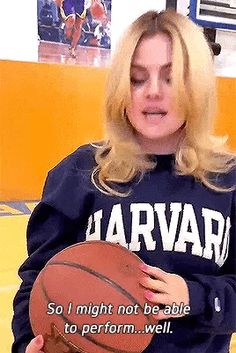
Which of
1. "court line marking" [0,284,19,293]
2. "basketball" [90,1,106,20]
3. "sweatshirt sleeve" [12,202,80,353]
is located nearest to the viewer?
"sweatshirt sleeve" [12,202,80,353]

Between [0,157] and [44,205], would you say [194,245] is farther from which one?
[0,157]

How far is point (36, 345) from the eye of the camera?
768 mm

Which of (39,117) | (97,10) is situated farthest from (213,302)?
(97,10)

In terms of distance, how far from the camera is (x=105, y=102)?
915 millimetres

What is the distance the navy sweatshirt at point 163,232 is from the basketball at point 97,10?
217 cm

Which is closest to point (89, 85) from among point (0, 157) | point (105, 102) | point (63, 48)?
point (63, 48)

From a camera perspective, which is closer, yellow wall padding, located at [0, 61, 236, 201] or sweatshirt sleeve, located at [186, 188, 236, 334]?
sweatshirt sleeve, located at [186, 188, 236, 334]

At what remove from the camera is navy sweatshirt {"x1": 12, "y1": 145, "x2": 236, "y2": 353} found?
0.84 meters

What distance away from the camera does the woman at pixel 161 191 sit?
0.84 m

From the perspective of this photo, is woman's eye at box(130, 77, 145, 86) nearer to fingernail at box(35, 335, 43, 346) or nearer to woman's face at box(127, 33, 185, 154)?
woman's face at box(127, 33, 185, 154)

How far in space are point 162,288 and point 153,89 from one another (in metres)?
0.31

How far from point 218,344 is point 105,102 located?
0.46 m

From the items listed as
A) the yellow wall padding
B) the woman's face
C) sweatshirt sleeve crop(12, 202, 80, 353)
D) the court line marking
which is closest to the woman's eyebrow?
the woman's face

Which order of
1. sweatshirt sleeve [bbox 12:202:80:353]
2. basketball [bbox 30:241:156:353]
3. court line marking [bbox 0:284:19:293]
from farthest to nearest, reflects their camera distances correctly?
court line marking [bbox 0:284:19:293] < sweatshirt sleeve [bbox 12:202:80:353] < basketball [bbox 30:241:156:353]
